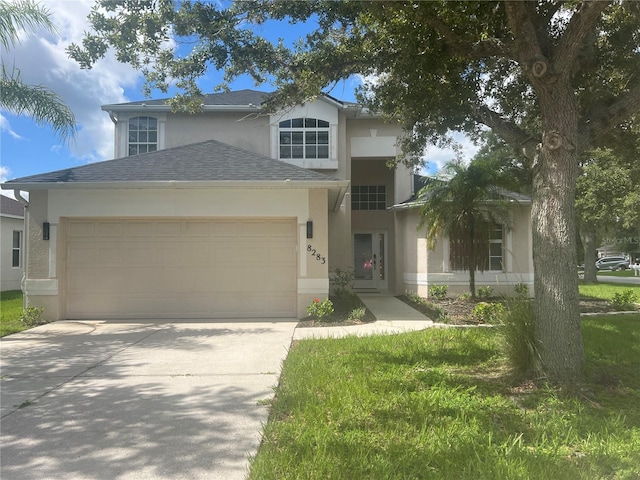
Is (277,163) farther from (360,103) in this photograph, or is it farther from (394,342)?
(394,342)

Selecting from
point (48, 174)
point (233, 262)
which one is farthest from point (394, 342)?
point (48, 174)

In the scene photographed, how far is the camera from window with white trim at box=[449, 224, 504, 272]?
40.0 ft

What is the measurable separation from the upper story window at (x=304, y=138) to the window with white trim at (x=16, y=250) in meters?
12.3

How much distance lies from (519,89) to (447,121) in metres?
1.56

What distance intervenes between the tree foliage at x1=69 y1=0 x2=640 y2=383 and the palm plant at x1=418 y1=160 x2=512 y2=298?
241 cm

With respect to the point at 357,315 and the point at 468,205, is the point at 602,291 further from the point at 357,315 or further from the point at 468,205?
the point at 357,315

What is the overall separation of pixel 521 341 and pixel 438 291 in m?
8.01

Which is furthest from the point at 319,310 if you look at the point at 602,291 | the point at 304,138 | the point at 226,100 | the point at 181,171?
the point at 602,291

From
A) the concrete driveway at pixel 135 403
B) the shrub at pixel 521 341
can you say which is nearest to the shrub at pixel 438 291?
the concrete driveway at pixel 135 403

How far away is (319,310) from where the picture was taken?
32.2 feet

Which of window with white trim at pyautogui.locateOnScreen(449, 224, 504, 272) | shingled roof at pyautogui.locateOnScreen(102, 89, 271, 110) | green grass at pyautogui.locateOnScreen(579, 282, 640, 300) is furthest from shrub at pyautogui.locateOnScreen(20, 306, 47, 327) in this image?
green grass at pyautogui.locateOnScreen(579, 282, 640, 300)

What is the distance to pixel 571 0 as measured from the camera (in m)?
4.94

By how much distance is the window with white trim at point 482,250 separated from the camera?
12203mm

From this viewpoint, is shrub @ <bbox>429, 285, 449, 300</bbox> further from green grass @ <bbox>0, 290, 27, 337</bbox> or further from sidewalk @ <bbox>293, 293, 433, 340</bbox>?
green grass @ <bbox>0, 290, 27, 337</bbox>
